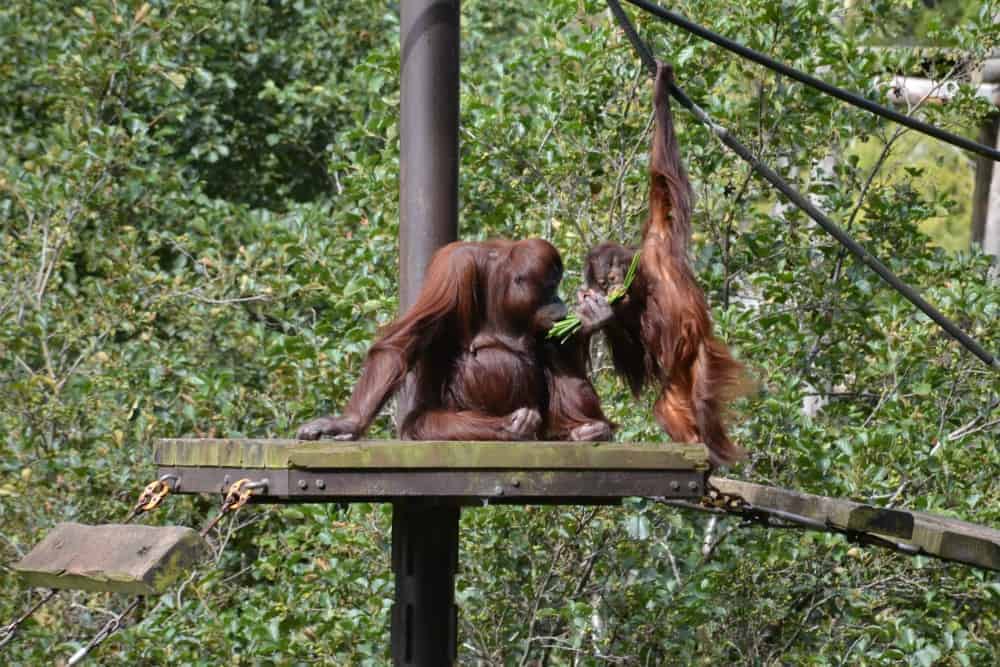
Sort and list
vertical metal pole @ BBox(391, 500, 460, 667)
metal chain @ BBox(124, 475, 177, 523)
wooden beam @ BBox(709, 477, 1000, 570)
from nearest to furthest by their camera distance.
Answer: metal chain @ BBox(124, 475, 177, 523) < wooden beam @ BBox(709, 477, 1000, 570) < vertical metal pole @ BBox(391, 500, 460, 667)

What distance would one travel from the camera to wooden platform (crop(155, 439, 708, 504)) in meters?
3.13

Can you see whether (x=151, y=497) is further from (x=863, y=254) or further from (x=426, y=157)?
(x=863, y=254)

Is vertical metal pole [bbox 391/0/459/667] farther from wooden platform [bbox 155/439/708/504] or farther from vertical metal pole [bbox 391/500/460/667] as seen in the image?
wooden platform [bbox 155/439/708/504]

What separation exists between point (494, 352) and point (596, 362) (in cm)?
236

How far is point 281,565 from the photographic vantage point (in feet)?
19.9

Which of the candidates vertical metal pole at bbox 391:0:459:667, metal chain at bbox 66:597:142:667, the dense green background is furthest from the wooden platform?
the dense green background

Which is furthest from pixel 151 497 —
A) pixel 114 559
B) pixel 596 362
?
pixel 596 362

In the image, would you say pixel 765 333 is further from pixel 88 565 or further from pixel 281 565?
pixel 88 565

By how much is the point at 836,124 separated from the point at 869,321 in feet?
2.92

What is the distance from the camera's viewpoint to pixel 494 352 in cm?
A: 404

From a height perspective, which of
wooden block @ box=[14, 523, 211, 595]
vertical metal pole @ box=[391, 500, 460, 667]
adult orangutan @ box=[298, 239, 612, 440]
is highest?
adult orangutan @ box=[298, 239, 612, 440]

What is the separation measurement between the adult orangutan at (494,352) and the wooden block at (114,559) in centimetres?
103

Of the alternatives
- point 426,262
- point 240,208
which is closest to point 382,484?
point 426,262

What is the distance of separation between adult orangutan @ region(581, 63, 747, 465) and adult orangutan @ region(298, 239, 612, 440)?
207 mm
